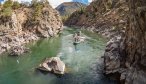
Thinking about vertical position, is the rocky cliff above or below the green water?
above

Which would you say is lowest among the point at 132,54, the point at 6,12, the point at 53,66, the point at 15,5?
the point at 53,66

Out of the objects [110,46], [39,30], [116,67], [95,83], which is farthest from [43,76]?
[39,30]

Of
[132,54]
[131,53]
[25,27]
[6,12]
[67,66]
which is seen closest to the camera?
[132,54]

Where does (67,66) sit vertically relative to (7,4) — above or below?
below

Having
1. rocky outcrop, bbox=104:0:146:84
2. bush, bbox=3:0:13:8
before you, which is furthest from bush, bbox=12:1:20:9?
rocky outcrop, bbox=104:0:146:84

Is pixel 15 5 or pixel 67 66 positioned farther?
pixel 15 5

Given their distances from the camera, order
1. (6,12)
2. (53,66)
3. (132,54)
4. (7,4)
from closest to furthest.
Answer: (132,54), (53,66), (6,12), (7,4)

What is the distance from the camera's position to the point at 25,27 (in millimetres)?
155750

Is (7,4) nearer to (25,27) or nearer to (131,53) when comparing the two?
(25,27)

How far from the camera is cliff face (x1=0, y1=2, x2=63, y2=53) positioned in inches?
4779

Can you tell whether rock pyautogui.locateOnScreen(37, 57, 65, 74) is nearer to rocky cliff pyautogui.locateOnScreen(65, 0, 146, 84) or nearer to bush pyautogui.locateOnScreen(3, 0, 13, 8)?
rocky cliff pyautogui.locateOnScreen(65, 0, 146, 84)

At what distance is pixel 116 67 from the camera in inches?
2921

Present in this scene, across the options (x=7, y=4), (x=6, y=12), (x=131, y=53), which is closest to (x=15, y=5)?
(x=7, y=4)

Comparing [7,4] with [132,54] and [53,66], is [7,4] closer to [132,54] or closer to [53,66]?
[53,66]
